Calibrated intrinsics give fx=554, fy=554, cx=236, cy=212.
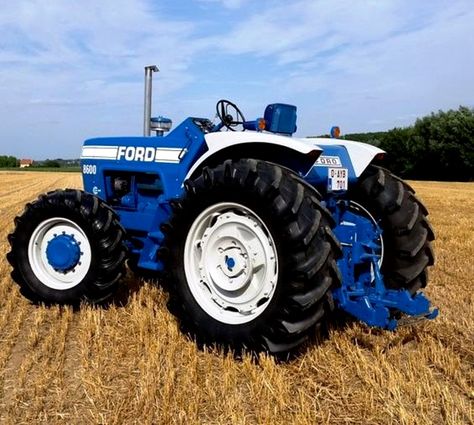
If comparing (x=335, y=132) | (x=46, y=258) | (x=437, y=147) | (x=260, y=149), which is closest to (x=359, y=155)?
A: (x=335, y=132)

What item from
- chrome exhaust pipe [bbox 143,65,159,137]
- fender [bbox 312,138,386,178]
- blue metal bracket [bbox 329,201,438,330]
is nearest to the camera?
blue metal bracket [bbox 329,201,438,330]

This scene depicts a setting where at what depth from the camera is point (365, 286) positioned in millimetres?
3982

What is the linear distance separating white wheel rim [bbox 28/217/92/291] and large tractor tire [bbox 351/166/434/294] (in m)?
2.33

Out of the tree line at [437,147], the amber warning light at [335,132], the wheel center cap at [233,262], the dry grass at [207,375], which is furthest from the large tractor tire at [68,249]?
the tree line at [437,147]

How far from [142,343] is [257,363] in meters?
0.86

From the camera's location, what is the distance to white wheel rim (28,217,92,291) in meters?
4.59

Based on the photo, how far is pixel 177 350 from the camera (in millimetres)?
3672

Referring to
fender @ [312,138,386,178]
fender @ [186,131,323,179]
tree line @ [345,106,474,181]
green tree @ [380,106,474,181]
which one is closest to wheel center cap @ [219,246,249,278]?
fender @ [186,131,323,179]

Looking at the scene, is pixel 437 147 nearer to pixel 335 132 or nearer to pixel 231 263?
pixel 335 132

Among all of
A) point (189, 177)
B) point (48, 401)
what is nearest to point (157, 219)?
point (189, 177)

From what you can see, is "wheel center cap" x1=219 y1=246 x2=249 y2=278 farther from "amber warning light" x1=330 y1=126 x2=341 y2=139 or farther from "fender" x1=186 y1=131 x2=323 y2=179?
"amber warning light" x1=330 y1=126 x2=341 y2=139

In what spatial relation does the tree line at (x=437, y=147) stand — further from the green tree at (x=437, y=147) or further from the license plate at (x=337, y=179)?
the license plate at (x=337, y=179)

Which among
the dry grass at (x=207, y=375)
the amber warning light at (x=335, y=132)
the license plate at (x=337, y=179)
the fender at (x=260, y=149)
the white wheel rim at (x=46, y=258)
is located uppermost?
the amber warning light at (x=335, y=132)

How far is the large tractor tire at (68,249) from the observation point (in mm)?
4414
